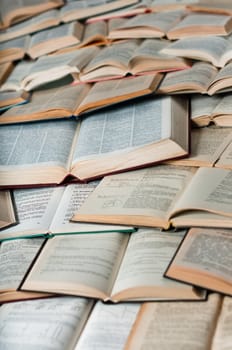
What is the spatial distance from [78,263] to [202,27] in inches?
35.2

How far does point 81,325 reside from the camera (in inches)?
41.1

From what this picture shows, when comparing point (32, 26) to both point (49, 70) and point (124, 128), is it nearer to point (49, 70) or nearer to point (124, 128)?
point (49, 70)

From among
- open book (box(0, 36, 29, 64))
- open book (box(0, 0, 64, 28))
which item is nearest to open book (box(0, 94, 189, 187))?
open book (box(0, 36, 29, 64))

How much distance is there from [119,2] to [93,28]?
0.22 m

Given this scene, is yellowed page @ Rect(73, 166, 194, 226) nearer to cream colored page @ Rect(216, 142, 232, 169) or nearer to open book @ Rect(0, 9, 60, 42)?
cream colored page @ Rect(216, 142, 232, 169)

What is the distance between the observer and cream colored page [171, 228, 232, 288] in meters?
1.04

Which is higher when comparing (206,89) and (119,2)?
(119,2)

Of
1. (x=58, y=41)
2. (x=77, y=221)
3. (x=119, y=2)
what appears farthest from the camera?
(x=119, y=2)

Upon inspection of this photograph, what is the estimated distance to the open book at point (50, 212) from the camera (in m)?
1.23

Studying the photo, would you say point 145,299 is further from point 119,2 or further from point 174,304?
point 119,2

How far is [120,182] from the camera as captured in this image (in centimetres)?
133

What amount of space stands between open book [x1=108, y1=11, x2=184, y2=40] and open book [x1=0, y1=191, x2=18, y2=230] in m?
0.68

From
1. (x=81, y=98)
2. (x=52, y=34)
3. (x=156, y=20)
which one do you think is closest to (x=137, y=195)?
(x=81, y=98)

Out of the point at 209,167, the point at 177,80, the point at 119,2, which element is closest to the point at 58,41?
the point at 119,2
